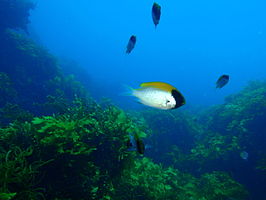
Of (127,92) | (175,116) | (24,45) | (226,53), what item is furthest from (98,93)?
(226,53)

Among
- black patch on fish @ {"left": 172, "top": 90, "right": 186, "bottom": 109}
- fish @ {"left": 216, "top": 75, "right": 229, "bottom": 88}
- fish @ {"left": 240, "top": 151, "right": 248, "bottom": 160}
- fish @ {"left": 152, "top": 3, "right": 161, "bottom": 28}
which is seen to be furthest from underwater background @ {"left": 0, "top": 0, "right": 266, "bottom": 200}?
fish @ {"left": 216, "top": 75, "right": 229, "bottom": 88}

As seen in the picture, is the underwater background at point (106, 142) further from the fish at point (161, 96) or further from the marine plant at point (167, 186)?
the fish at point (161, 96)

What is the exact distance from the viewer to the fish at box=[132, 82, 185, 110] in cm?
164

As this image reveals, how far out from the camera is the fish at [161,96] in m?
1.64

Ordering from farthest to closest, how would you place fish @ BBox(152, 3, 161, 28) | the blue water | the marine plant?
the blue water, the marine plant, fish @ BBox(152, 3, 161, 28)

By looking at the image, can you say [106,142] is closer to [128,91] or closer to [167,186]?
[167,186]

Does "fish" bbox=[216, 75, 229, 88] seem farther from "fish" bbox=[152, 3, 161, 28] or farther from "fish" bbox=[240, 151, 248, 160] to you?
"fish" bbox=[240, 151, 248, 160]

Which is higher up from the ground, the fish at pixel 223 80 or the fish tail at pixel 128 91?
the fish at pixel 223 80

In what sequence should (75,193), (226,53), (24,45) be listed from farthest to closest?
(226,53) → (24,45) → (75,193)

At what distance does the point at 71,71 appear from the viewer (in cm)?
2870

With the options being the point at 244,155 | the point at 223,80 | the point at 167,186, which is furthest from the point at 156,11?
the point at 244,155

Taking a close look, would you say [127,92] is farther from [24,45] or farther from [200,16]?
[200,16]

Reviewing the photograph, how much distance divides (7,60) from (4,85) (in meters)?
3.24

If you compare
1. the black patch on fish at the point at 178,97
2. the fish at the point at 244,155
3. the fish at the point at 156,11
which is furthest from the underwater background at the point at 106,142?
the black patch on fish at the point at 178,97
